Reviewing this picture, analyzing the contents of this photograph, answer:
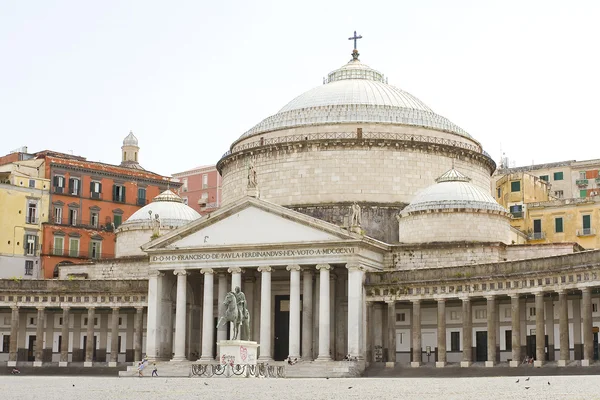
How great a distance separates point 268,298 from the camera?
7119 centimetres

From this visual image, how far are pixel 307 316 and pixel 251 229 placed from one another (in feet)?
22.5

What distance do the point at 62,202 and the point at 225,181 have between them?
789 inches

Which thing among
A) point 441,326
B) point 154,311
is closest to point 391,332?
point 441,326

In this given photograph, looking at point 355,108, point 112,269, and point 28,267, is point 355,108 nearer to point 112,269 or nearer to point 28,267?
point 112,269

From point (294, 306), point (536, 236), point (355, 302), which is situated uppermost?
point (536, 236)

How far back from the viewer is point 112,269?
83938mm

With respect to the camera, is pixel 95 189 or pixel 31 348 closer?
pixel 31 348

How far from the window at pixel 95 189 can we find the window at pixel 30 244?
24.9ft

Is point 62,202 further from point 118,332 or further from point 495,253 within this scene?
point 495,253

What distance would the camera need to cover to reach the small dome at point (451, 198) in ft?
239

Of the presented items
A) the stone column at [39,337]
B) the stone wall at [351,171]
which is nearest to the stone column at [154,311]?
the stone column at [39,337]

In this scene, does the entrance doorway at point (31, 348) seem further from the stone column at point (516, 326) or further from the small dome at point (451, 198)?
the stone column at point (516, 326)

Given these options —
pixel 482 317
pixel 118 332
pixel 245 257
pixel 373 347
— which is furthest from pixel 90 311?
pixel 482 317

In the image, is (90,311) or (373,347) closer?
(373,347)
